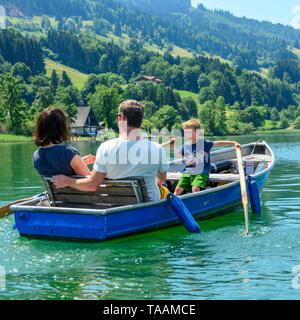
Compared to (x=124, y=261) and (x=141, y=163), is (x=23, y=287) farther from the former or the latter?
(x=141, y=163)

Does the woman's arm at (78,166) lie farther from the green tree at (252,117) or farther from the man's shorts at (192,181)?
the green tree at (252,117)

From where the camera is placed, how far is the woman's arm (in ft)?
26.4

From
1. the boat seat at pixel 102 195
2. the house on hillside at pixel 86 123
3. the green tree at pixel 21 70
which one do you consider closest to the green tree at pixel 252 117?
the house on hillside at pixel 86 123

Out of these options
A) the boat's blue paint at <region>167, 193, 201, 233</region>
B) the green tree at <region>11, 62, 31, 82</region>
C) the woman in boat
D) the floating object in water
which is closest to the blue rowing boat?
the boat's blue paint at <region>167, 193, 201, 233</region>

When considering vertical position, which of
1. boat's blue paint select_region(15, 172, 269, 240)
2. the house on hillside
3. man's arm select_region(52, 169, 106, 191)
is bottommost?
boat's blue paint select_region(15, 172, 269, 240)

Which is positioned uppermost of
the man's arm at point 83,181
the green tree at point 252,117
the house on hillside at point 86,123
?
the green tree at point 252,117

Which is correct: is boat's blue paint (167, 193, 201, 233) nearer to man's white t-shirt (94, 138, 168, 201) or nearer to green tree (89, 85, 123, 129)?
man's white t-shirt (94, 138, 168, 201)

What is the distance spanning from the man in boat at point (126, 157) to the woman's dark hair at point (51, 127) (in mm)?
740

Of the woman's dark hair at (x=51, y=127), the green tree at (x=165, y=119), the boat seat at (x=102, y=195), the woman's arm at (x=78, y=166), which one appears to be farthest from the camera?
the green tree at (x=165, y=119)

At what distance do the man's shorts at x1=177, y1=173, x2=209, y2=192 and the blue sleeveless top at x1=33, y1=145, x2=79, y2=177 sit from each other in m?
4.02

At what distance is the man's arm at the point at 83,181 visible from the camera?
8.12 m

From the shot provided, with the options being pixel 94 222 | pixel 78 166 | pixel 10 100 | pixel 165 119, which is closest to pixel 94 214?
pixel 94 222

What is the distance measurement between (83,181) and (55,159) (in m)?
0.60
